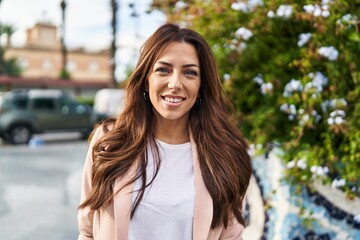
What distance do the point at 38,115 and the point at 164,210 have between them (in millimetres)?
13836

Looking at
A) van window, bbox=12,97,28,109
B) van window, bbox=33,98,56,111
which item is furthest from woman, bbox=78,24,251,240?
van window, bbox=33,98,56,111

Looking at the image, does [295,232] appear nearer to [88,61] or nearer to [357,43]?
[357,43]

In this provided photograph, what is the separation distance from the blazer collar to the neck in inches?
7.2

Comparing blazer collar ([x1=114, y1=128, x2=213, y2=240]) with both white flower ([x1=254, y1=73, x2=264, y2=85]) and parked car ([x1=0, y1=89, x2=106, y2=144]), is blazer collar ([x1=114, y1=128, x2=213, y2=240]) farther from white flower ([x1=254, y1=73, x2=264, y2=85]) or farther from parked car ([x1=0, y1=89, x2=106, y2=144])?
parked car ([x1=0, y1=89, x2=106, y2=144])

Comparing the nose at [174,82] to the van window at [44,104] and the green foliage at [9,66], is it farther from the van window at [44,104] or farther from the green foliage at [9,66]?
the green foliage at [9,66]

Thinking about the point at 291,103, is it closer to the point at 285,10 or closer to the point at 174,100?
the point at 285,10

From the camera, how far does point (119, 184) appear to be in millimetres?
2006

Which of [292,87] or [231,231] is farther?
[292,87]

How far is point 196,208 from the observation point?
2.00m

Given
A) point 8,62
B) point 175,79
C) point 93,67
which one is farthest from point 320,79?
point 93,67

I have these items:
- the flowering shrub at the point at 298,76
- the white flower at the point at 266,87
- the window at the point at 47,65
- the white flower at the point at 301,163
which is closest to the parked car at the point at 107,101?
the flowering shrub at the point at 298,76

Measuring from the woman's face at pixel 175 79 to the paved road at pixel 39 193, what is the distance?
3.51 metres

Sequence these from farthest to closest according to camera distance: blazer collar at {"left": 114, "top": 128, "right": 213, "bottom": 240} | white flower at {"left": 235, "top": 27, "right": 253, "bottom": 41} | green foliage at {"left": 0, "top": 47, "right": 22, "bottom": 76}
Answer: green foliage at {"left": 0, "top": 47, "right": 22, "bottom": 76} < white flower at {"left": 235, "top": 27, "right": 253, "bottom": 41} < blazer collar at {"left": 114, "top": 128, "right": 213, "bottom": 240}

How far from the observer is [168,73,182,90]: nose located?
199cm
